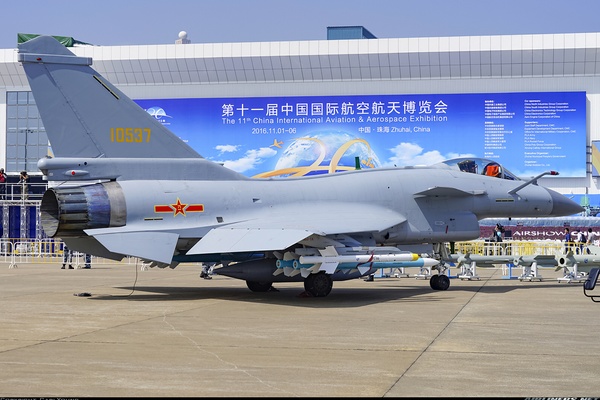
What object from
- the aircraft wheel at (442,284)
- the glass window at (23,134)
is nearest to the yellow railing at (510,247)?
the aircraft wheel at (442,284)

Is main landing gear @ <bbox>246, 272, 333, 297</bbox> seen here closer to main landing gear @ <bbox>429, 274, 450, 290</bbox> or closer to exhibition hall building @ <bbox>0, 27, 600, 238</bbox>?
main landing gear @ <bbox>429, 274, 450, 290</bbox>

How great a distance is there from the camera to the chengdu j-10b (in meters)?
16.1

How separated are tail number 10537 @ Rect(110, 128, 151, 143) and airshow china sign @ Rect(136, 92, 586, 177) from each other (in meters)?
40.5

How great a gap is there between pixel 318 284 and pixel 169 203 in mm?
3525

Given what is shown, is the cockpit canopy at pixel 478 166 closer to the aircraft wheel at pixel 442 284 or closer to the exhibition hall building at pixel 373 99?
the aircraft wheel at pixel 442 284

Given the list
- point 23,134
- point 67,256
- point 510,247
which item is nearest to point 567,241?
point 510,247

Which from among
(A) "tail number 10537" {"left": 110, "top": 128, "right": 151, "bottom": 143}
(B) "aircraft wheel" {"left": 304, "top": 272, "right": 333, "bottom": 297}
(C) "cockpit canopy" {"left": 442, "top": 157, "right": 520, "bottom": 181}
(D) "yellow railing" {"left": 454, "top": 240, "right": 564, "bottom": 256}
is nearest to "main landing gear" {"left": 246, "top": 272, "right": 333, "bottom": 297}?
(B) "aircraft wheel" {"left": 304, "top": 272, "right": 333, "bottom": 297}

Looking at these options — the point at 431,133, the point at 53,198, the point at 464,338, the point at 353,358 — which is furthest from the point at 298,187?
the point at 431,133

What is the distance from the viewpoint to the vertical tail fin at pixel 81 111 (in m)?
16.6

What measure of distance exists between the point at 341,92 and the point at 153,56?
1395 centimetres

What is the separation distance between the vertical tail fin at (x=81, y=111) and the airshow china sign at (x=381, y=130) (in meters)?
40.6

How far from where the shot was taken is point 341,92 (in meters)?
59.8

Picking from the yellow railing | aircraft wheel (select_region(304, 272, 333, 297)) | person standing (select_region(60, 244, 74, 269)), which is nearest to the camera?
aircraft wheel (select_region(304, 272, 333, 297))

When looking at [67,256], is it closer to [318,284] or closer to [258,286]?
[258,286]
